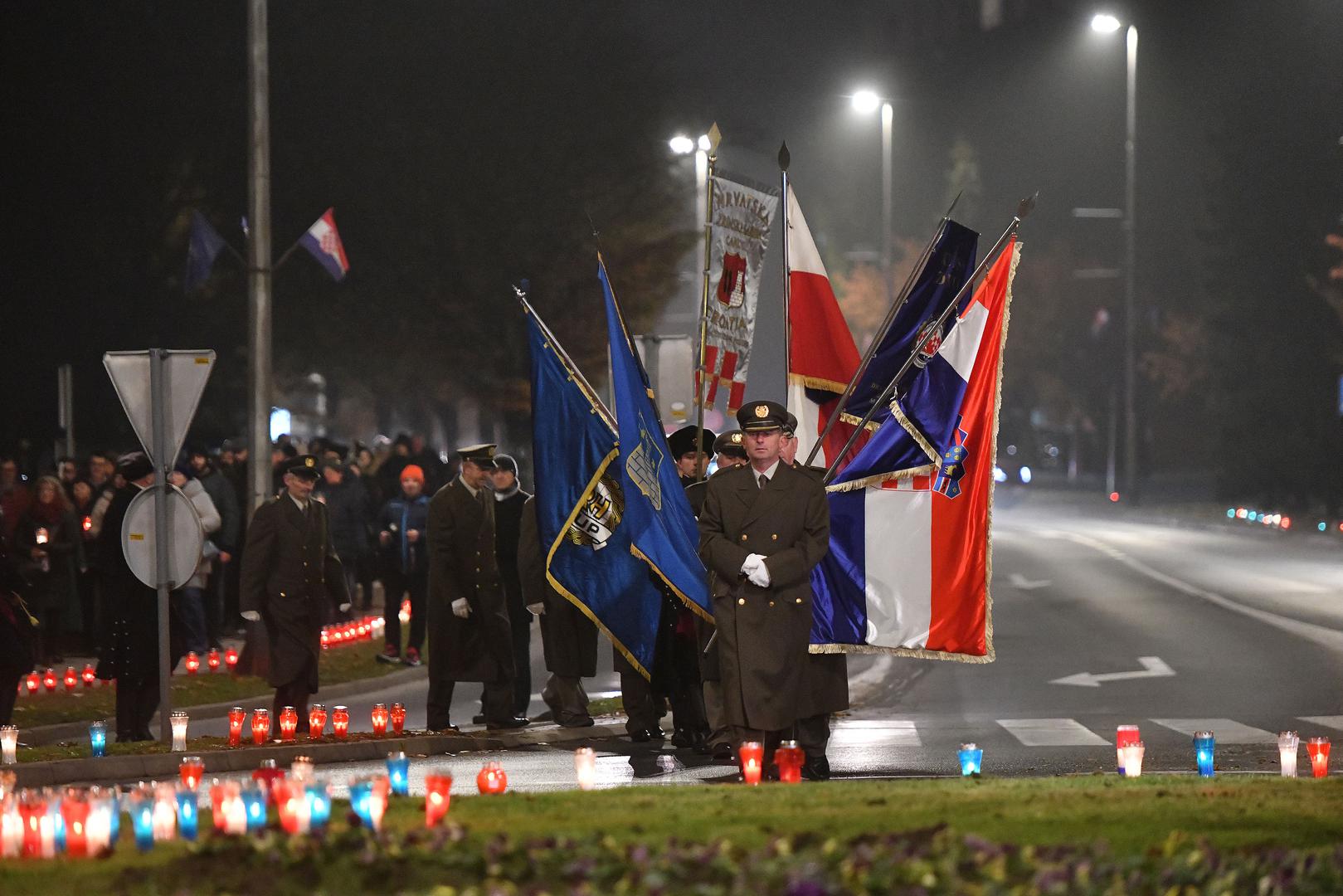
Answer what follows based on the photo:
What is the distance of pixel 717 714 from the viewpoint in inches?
492

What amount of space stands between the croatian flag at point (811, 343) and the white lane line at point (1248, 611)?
918 cm

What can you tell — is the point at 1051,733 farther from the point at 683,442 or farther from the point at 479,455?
the point at 479,455

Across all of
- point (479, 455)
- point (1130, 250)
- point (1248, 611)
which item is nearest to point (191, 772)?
point (479, 455)

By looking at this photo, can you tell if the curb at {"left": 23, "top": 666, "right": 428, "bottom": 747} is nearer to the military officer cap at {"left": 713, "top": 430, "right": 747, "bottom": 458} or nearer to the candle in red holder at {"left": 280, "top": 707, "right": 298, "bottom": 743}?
the candle in red holder at {"left": 280, "top": 707, "right": 298, "bottom": 743}

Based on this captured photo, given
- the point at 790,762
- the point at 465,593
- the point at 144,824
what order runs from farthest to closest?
the point at 465,593, the point at 790,762, the point at 144,824

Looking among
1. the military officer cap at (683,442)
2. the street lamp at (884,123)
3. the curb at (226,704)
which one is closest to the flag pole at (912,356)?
the military officer cap at (683,442)

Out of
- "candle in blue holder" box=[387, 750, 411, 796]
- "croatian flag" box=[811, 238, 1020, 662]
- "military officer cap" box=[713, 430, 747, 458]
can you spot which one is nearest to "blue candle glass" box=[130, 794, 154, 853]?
"candle in blue holder" box=[387, 750, 411, 796]

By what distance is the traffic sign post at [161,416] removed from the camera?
43.9ft

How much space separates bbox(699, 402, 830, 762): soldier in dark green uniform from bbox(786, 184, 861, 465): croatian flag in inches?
73.7

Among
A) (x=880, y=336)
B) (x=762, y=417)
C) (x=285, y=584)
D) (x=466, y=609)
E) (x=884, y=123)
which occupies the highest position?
(x=884, y=123)

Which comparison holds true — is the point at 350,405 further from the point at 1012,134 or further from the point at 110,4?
the point at 110,4

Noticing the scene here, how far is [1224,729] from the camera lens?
14.5 meters

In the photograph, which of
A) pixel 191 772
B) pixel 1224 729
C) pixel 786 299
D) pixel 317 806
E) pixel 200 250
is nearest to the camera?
pixel 317 806

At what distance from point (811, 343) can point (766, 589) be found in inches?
96.6
